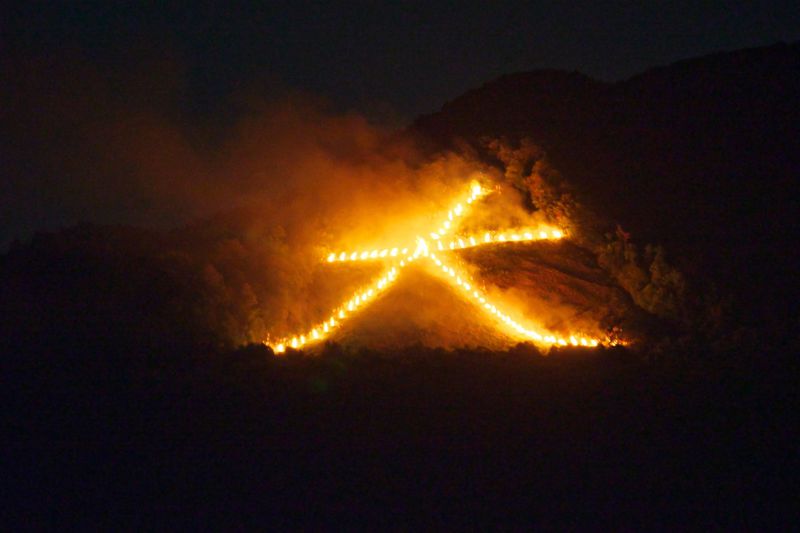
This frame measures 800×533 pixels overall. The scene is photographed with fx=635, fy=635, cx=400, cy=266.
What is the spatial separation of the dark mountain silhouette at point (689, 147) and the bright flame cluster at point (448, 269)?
808 mm

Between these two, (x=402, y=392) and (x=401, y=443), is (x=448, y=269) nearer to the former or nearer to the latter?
(x=402, y=392)

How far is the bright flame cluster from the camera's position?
5.34 metres

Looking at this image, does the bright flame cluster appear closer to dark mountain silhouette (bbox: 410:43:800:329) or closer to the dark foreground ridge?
dark mountain silhouette (bbox: 410:43:800:329)

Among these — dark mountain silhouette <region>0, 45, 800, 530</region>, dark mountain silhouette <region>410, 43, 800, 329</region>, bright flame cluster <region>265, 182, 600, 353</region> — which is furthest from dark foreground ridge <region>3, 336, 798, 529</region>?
dark mountain silhouette <region>410, 43, 800, 329</region>

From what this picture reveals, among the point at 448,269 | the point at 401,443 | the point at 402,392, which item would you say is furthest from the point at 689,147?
the point at 401,443

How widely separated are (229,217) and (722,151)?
5.33 metres

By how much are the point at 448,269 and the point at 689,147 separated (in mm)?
3038

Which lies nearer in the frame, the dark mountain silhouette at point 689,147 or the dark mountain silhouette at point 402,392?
the dark mountain silhouette at point 402,392

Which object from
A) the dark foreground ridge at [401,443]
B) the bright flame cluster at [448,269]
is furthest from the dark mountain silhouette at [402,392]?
the bright flame cluster at [448,269]

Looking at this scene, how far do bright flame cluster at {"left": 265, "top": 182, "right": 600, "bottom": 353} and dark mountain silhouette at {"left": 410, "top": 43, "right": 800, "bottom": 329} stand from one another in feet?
2.65

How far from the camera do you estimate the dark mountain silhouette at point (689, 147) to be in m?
5.48

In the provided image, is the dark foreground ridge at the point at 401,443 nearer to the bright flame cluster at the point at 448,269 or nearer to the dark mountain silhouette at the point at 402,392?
the dark mountain silhouette at the point at 402,392

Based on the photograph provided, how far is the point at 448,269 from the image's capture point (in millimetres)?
6246

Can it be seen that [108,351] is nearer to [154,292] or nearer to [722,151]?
[154,292]
